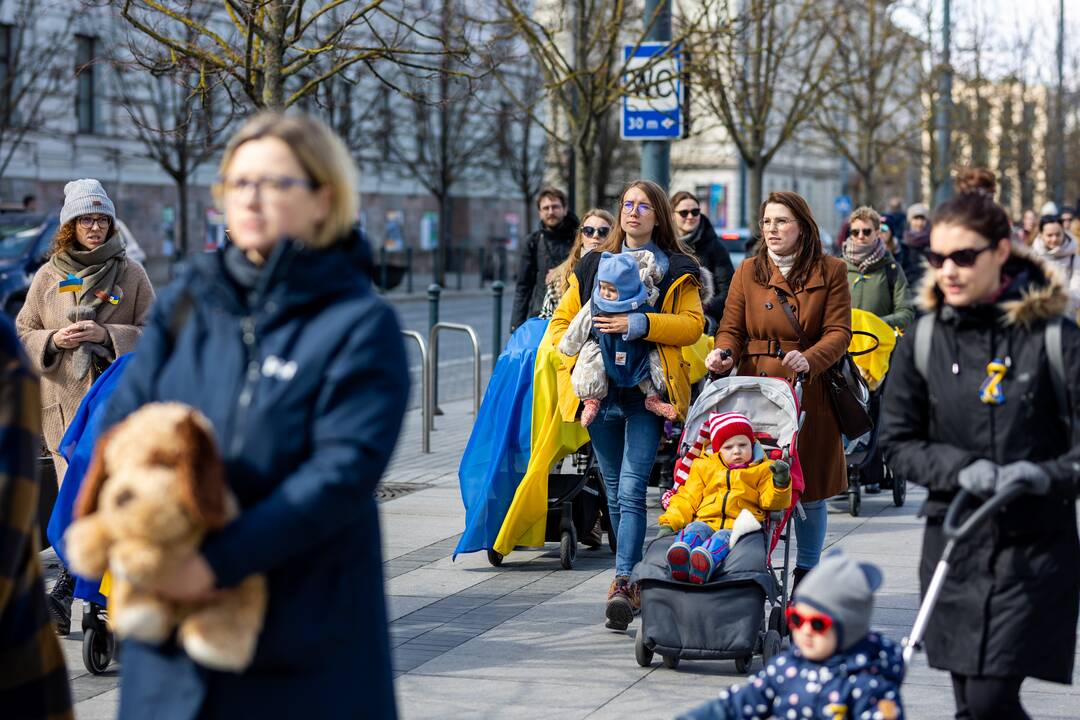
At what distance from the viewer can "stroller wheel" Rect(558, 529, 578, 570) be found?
28.3 feet

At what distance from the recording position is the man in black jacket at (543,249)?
12195 mm

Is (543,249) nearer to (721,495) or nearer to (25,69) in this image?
(721,495)

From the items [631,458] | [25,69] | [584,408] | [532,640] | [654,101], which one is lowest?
[532,640]

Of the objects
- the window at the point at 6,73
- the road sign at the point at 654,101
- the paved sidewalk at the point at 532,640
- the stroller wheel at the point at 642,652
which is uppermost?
the window at the point at 6,73

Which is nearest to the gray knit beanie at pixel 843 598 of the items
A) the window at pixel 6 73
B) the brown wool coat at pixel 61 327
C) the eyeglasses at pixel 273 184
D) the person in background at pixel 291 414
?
the person in background at pixel 291 414

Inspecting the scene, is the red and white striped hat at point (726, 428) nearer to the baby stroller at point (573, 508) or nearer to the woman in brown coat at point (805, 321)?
the woman in brown coat at point (805, 321)

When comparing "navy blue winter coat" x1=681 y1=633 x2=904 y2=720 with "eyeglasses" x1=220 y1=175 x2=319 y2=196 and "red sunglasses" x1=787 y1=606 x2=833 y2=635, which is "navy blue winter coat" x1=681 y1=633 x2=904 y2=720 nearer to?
"red sunglasses" x1=787 y1=606 x2=833 y2=635

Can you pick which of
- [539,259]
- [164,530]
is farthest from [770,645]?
[539,259]

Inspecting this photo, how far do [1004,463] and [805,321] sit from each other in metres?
3.04

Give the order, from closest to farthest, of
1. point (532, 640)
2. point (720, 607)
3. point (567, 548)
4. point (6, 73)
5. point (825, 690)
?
point (825, 690)
point (720, 607)
point (532, 640)
point (567, 548)
point (6, 73)

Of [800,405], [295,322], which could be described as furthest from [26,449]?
[800,405]

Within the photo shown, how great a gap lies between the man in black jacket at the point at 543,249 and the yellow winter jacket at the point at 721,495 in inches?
216

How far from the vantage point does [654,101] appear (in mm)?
13211

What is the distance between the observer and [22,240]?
76.2 ft
